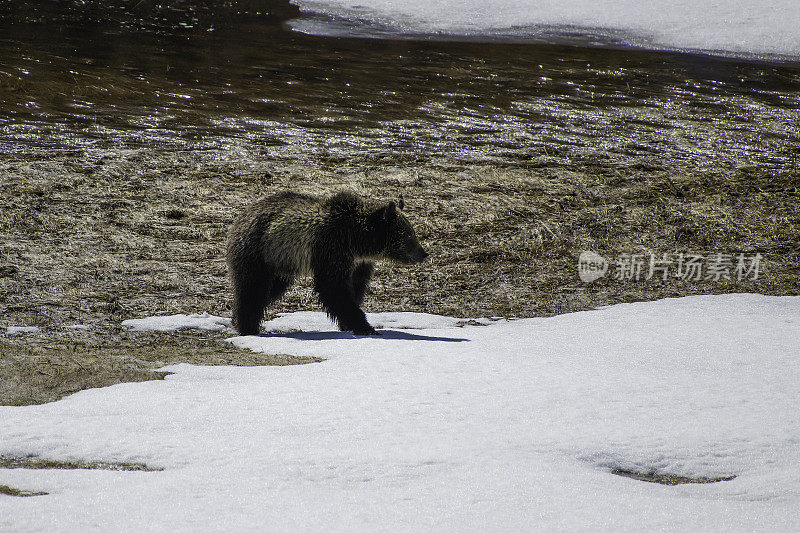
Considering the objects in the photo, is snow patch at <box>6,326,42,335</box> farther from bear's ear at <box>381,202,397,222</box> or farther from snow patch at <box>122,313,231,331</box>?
bear's ear at <box>381,202,397,222</box>

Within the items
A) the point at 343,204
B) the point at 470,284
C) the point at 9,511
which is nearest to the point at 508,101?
the point at 470,284

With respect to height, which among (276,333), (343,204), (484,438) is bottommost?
(276,333)

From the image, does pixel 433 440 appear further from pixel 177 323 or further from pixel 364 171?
pixel 364 171

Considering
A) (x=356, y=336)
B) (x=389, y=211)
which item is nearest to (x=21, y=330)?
(x=356, y=336)

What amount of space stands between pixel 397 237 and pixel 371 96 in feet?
33.6

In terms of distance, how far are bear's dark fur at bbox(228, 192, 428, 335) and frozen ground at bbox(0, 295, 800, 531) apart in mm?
→ 652

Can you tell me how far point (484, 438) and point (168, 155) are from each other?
955cm

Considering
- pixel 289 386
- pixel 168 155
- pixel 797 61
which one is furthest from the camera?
pixel 797 61

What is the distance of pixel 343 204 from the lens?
26.0 ft

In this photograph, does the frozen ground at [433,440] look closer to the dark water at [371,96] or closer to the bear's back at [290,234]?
the bear's back at [290,234]

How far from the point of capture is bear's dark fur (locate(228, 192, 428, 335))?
25.2 feet

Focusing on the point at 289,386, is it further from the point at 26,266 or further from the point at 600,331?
the point at 26,266
